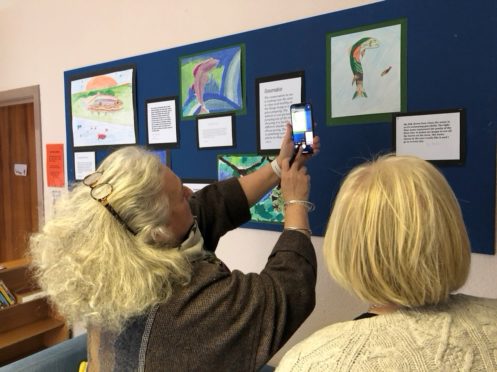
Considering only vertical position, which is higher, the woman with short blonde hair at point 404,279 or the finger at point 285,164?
the finger at point 285,164

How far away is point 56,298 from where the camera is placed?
89 centimetres

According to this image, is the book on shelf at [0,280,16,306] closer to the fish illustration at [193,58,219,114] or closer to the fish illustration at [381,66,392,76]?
the fish illustration at [193,58,219,114]

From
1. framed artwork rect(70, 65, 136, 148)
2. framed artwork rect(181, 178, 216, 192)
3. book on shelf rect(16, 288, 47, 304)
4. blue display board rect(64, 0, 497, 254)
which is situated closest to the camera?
blue display board rect(64, 0, 497, 254)

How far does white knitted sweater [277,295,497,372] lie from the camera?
2.07 ft

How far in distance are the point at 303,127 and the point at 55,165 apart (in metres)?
1.63

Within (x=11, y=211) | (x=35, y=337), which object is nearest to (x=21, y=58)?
(x=11, y=211)

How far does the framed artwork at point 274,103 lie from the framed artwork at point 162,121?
426mm

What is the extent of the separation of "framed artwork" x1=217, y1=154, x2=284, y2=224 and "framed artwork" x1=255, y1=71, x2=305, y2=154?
0.16 ft

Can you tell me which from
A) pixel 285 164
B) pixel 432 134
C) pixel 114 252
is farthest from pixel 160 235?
pixel 432 134

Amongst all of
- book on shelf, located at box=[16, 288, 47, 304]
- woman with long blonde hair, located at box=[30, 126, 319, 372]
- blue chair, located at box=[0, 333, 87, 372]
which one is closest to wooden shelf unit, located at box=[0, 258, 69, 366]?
book on shelf, located at box=[16, 288, 47, 304]

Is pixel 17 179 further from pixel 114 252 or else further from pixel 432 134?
pixel 432 134

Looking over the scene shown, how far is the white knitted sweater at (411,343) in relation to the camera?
0.63 meters

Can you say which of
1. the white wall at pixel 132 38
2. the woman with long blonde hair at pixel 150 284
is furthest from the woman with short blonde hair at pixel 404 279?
the white wall at pixel 132 38

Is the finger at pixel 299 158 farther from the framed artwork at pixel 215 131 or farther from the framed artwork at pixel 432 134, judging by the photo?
the framed artwork at pixel 215 131
